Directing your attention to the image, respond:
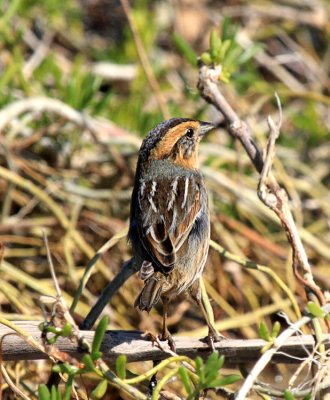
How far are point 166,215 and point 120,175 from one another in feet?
5.77

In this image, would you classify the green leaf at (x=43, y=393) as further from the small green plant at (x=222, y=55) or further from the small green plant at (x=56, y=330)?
the small green plant at (x=222, y=55)

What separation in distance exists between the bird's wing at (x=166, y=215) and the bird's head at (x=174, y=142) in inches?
6.6

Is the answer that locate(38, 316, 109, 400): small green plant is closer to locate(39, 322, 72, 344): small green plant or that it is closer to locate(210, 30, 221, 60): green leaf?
locate(39, 322, 72, 344): small green plant

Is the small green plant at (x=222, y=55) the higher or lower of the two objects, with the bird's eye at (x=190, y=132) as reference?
higher

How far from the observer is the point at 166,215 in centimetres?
333

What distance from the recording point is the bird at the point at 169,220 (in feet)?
10.2

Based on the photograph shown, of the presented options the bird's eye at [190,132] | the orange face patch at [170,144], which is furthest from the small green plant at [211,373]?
the bird's eye at [190,132]

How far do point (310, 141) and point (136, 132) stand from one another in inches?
49.1

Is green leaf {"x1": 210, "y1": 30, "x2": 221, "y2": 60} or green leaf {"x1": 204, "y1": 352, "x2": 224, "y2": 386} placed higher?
green leaf {"x1": 210, "y1": 30, "x2": 221, "y2": 60}

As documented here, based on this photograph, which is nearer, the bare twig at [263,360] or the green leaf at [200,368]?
the green leaf at [200,368]

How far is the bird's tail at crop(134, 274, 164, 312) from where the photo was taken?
295 cm

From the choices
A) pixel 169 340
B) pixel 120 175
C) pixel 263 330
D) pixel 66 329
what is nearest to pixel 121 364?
pixel 66 329

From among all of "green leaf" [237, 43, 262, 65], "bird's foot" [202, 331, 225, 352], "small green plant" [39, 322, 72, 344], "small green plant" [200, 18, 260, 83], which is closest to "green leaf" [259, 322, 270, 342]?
"bird's foot" [202, 331, 225, 352]

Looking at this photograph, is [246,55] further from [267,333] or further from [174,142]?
[267,333]
